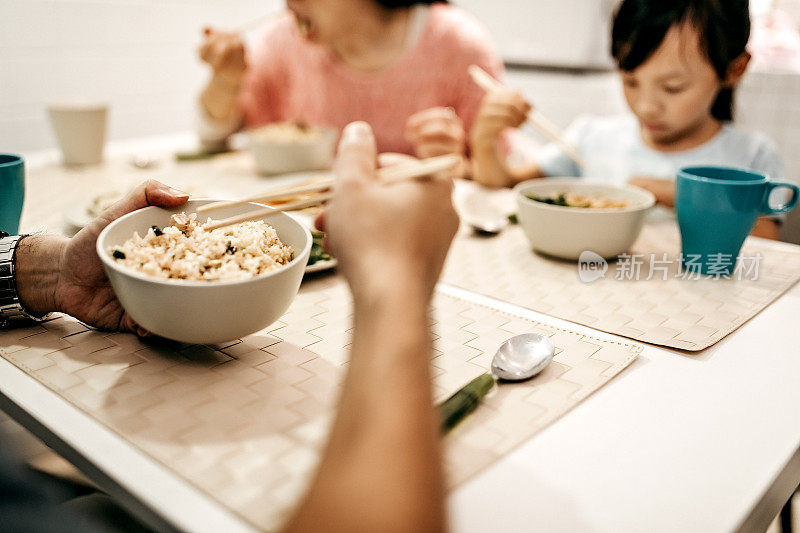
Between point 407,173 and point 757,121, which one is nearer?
point 407,173

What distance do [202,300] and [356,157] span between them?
218mm

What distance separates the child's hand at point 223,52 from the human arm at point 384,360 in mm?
1399

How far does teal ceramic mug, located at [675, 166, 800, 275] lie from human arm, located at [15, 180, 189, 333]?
81cm

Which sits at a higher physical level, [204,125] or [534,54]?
[534,54]

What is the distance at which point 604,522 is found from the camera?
500mm

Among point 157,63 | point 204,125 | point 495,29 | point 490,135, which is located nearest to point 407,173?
point 490,135

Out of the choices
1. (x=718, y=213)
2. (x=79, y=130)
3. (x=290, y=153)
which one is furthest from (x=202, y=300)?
(x=79, y=130)

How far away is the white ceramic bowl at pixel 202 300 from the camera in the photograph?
0.63 meters

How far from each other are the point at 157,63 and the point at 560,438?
119 inches

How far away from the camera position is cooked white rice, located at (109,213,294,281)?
0.67 m

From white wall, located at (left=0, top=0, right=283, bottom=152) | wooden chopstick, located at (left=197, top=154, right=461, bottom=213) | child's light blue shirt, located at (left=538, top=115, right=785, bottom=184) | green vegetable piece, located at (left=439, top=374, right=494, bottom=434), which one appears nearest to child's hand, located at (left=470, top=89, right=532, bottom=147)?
child's light blue shirt, located at (left=538, top=115, right=785, bottom=184)

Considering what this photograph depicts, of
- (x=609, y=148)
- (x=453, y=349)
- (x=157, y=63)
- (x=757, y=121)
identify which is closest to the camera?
(x=453, y=349)

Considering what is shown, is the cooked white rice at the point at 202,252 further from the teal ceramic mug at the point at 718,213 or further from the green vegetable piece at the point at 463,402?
the teal ceramic mug at the point at 718,213

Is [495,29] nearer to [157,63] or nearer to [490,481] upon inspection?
[157,63]
